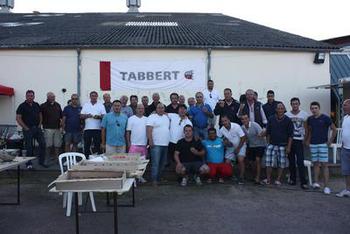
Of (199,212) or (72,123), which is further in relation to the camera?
(72,123)

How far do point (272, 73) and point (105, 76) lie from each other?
18.0 ft

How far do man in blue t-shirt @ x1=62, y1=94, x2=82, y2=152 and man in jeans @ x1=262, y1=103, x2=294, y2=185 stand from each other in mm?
4172

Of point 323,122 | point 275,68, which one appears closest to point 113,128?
point 323,122

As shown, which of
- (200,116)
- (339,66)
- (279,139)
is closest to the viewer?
(279,139)

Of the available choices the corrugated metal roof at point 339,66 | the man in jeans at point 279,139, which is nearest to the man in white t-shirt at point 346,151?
the man in jeans at point 279,139

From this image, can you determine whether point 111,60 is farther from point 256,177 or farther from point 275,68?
point 256,177

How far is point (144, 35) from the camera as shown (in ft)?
52.5

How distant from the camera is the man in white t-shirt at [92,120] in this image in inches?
390

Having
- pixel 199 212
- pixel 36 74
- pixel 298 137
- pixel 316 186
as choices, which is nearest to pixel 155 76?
pixel 36 74

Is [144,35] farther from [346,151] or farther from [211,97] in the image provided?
[346,151]

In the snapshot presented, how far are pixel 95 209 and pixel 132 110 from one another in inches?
136

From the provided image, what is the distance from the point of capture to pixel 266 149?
934 centimetres

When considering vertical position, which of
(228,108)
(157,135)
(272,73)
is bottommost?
(157,135)

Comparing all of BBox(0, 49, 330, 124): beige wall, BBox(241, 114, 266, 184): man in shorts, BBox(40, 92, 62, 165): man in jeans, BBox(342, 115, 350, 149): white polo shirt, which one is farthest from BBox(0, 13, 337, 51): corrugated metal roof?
BBox(342, 115, 350, 149): white polo shirt
